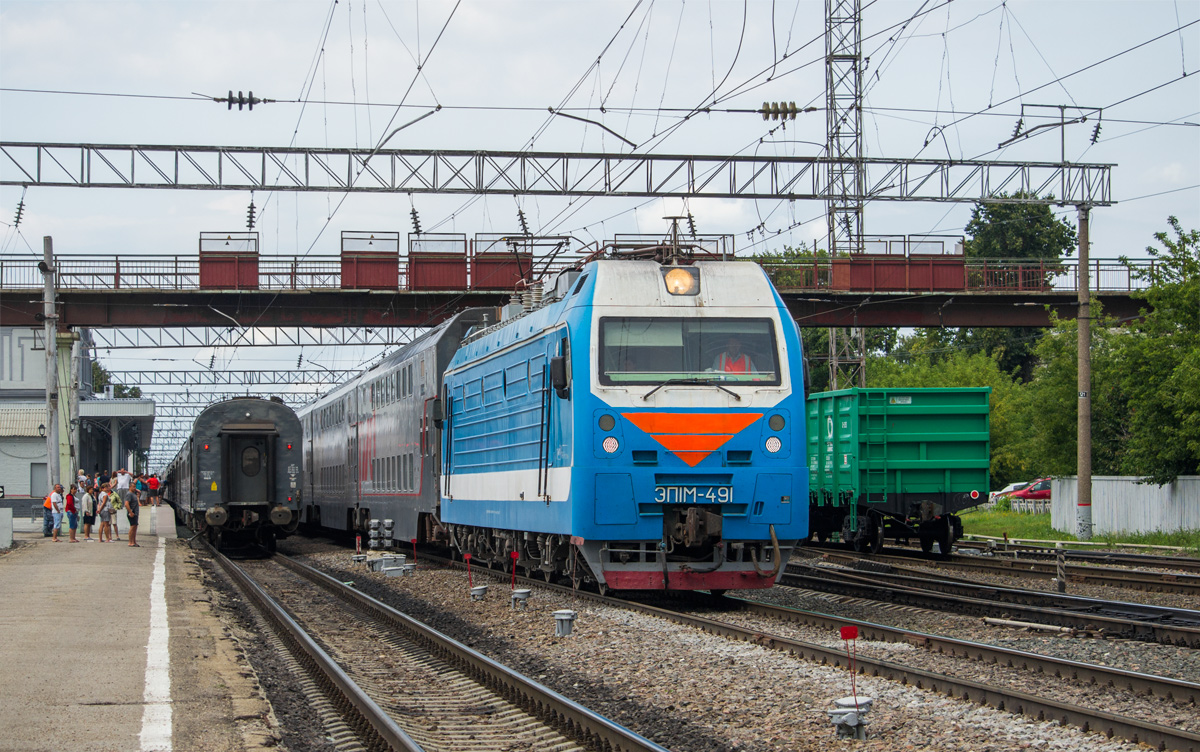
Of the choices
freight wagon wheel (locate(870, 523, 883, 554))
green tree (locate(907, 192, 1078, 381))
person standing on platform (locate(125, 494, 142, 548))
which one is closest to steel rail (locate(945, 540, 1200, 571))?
freight wagon wheel (locate(870, 523, 883, 554))

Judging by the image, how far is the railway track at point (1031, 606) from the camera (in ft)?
37.2

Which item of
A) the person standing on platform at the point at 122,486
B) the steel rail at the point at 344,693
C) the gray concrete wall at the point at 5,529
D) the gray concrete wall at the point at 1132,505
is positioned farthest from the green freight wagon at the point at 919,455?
the person standing on platform at the point at 122,486

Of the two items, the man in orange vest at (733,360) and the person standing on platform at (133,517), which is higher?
the man in orange vest at (733,360)

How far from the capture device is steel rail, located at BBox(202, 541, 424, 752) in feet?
24.6

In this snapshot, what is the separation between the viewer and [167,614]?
1428 centimetres

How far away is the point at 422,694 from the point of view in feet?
32.0

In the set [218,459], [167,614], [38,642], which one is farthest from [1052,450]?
[38,642]

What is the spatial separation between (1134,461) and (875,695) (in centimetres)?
2190

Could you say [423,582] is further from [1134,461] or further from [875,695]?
[1134,461]

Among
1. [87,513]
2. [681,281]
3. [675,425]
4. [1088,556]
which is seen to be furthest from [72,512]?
[1088,556]

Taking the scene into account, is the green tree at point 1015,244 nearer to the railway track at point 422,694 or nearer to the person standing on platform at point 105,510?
the person standing on platform at point 105,510

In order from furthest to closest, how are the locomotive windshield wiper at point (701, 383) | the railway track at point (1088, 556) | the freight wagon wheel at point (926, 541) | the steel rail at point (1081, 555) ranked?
the freight wagon wheel at point (926, 541), the steel rail at point (1081, 555), the railway track at point (1088, 556), the locomotive windshield wiper at point (701, 383)

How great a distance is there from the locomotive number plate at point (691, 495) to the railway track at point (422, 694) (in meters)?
2.68

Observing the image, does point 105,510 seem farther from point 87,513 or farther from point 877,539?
point 877,539
